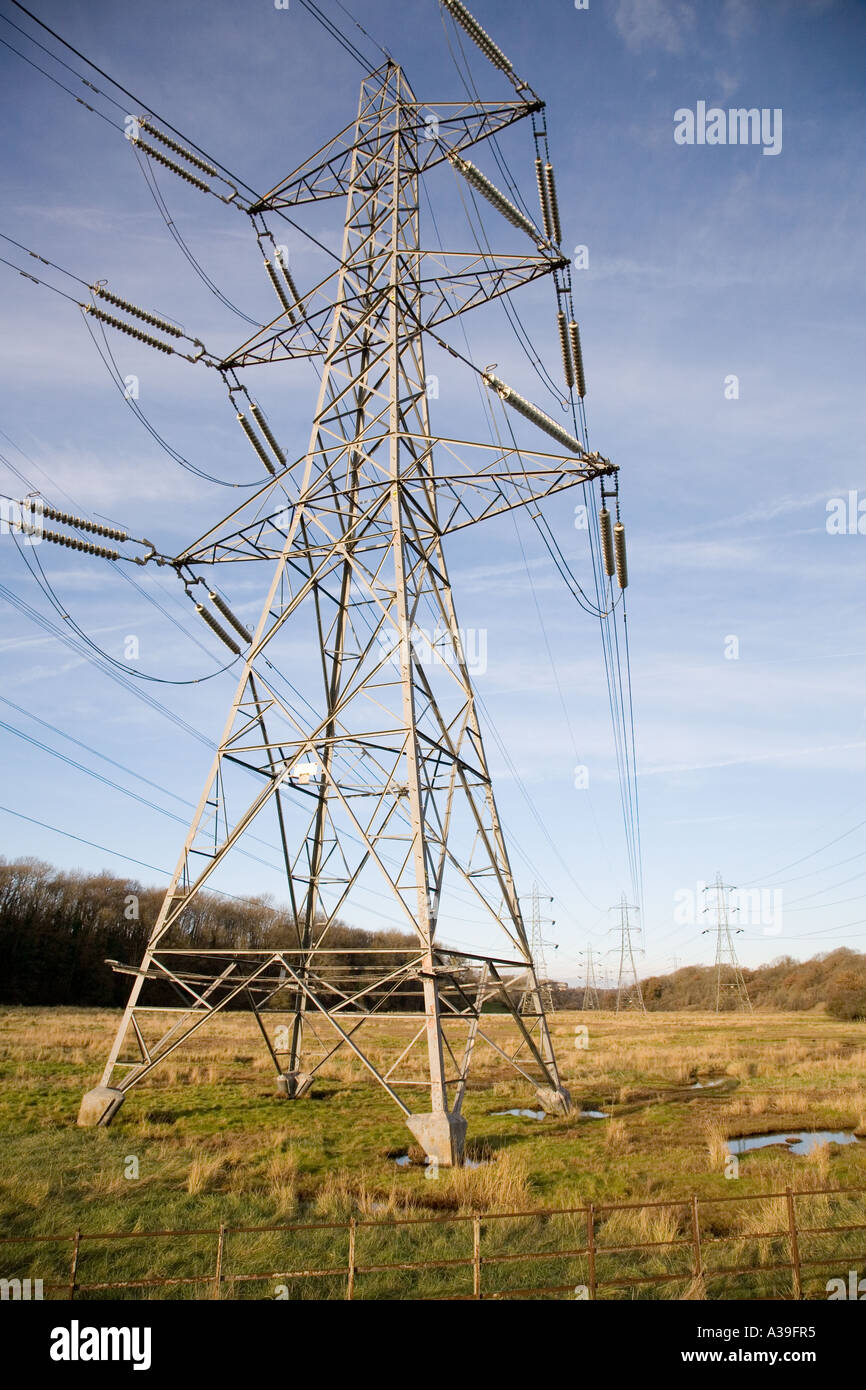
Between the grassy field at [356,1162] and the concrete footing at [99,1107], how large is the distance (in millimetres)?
351

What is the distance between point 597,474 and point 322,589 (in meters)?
6.55

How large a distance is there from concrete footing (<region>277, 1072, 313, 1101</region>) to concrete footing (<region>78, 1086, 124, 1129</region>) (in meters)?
5.02

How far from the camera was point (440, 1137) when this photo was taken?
→ 11.9 meters

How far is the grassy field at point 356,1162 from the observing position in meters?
9.46

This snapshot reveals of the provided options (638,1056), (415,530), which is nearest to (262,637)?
(415,530)

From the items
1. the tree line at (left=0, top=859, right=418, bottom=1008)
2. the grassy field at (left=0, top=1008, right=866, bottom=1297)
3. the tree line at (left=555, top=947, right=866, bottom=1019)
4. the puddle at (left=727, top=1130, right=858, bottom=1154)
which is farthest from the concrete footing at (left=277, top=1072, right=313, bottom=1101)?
the tree line at (left=555, top=947, right=866, bottom=1019)

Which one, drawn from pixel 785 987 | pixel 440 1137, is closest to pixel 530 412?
pixel 440 1137

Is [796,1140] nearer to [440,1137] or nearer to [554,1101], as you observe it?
[554,1101]

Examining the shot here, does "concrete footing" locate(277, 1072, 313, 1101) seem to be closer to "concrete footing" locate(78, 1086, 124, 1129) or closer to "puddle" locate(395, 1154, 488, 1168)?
"concrete footing" locate(78, 1086, 124, 1129)

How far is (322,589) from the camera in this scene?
17938 millimetres
